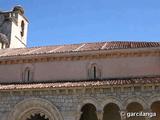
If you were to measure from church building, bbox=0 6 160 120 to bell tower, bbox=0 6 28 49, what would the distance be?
10877 mm

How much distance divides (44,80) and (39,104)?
214 centimetres

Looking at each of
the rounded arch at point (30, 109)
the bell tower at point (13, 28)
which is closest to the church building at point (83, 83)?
the rounded arch at point (30, 109)

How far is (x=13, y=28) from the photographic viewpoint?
32.8 meters

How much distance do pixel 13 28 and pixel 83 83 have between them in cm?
1652

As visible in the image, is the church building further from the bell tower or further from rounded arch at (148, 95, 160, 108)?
the bell tower

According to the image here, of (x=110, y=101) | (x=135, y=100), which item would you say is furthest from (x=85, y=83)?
(x=135, y=100)

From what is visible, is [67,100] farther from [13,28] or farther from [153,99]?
[13,28]

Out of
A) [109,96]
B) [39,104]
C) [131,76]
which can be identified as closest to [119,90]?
[109,96]

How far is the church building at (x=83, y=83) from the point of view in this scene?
56.7 ft

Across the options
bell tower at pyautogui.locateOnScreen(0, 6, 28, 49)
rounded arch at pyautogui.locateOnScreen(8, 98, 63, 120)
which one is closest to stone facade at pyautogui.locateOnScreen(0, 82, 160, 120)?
rounded arch at pyautogui.locateOnScreen(8, 98, 63, 120)

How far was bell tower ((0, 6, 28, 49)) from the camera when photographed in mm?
32219

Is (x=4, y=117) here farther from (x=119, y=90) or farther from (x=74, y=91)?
(x=119, y=90)

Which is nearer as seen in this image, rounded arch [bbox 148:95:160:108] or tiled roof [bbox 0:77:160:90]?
rounded arch [bbox 148:95:160:108]

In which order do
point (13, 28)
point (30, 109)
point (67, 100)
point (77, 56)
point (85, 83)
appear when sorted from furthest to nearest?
point (13, 28), point (77, 56), point (30, 109), point (85, 83), point (67, 100)
